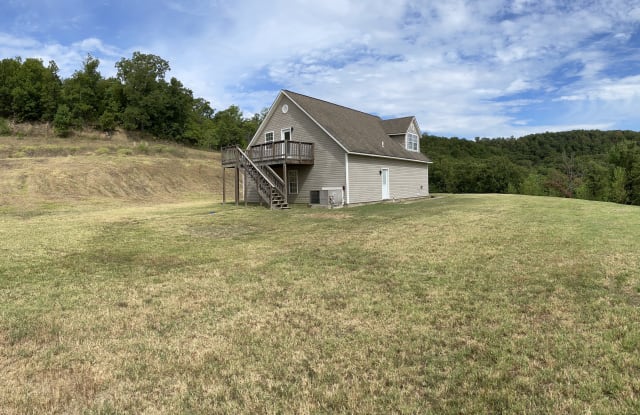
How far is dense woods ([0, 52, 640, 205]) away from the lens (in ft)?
146

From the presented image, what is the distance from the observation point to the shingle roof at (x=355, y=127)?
20.9m

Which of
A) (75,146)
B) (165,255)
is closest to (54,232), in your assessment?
(165,255)

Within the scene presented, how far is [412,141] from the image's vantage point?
92.5 ft

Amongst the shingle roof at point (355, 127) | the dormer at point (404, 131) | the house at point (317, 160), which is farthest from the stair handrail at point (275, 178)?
the dormer at point (404, 131)

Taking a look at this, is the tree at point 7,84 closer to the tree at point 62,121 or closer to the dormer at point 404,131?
the tree at point 62,121

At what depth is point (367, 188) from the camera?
70.5 feet

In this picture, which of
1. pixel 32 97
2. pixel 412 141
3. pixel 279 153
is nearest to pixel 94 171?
pixel 279 153

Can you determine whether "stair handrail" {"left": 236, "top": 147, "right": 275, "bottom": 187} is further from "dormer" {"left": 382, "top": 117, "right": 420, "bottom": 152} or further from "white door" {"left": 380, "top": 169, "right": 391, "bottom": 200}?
"dormer" {"left": 382, "top": 117, "right": 420, "bottom": 152}

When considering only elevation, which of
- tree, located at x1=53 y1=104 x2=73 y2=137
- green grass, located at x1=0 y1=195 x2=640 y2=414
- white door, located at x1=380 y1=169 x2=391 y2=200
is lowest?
green grass, located at x1=0 y1=195 x2=640 y2=414

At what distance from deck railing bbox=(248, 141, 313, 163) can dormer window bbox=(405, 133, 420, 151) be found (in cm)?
947

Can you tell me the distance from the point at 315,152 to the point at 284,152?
2238 millimetres

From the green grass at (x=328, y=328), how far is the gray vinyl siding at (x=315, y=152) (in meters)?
11.8

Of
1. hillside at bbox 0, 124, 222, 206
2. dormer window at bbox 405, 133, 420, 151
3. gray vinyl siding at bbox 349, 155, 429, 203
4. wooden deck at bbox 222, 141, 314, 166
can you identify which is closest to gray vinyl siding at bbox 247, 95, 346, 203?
wooden deck at bbox 222, 141, 314, 166

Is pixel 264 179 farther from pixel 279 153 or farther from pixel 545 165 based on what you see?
pixel 545 165
